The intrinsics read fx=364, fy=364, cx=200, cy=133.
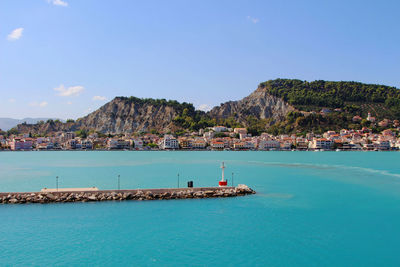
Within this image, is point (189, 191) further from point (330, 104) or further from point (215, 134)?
point (330, 104)

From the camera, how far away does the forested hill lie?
13550 centimetres

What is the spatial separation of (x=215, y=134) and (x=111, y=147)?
36102 mm

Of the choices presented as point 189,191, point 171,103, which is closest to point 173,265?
point 189,191

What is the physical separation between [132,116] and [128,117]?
1860 mm

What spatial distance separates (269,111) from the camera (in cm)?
14800

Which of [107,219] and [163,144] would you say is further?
[163,144]

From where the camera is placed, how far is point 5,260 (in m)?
11.5

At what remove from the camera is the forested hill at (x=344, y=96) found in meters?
136

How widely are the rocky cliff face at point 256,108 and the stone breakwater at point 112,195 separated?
399 ft

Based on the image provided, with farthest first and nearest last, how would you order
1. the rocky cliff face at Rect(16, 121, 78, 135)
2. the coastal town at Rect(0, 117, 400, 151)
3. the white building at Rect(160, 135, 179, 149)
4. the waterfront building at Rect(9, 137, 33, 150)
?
the rocky cliff face at Rect(16, 121, 78, 135) < the waterfront building at Rect(9, 137, 33, 150) < the white building at Rect(160, 135, 179, 149) < the coastal town at Rect(0, 117, 400, 151)

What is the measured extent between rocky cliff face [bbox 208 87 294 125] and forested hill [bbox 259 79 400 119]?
3.05 meters

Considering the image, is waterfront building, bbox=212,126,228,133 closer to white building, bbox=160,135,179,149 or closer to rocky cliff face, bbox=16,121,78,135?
white building, bbox=160,135,179,149

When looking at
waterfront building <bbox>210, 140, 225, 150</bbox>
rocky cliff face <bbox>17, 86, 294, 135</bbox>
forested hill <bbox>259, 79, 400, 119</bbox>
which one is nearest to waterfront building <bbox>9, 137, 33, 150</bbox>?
rocky cliff face <bbox>17, 86, 294, 135</bbox>

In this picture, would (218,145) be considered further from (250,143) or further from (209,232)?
(209,232)
